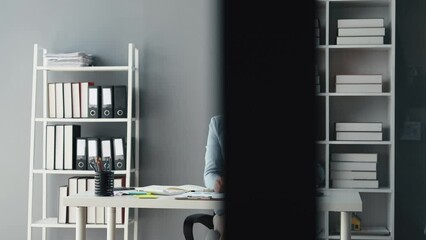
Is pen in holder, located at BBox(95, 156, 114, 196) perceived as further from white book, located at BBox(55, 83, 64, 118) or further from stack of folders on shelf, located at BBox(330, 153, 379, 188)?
stack of folders on shelf, located at BBox(330, 153, 379, 188)

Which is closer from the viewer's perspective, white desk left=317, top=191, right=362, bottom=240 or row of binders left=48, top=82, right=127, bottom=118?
white desk left=317, top=191, right=362, bottom=240

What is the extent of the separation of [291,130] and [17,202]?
3823mm

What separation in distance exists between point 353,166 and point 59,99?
1514 mm

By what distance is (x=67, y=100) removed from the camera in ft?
11.8

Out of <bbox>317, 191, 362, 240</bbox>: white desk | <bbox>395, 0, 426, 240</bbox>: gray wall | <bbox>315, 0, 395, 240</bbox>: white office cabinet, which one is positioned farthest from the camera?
<bbox>395, 0, 426, 240</bbox>: gray wall

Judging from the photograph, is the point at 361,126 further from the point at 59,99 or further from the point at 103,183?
the point at 103,183

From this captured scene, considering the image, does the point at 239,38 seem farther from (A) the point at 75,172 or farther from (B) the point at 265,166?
(A) the point at 75,172

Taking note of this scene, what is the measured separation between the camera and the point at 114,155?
3557 mm

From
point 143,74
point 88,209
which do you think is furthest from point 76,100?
point 88,209

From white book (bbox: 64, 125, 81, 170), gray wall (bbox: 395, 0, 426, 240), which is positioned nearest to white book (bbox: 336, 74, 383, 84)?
gray wall (bbox: 395, 0, 426, 240)

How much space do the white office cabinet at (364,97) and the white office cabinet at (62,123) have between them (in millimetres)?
956

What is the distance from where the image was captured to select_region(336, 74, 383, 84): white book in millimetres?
3643

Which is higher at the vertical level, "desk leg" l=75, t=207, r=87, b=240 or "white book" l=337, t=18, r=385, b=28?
"white book" l=337, t=18, r=385, b=28

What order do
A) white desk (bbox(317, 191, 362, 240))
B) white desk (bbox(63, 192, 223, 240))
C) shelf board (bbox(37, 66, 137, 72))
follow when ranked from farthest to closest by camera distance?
shelf board (bbox(37, 66, 137, 72)) → white desk (bbox(63, 192, 223, 240)) → white desk (bbox(317, 191, 362, 240))
